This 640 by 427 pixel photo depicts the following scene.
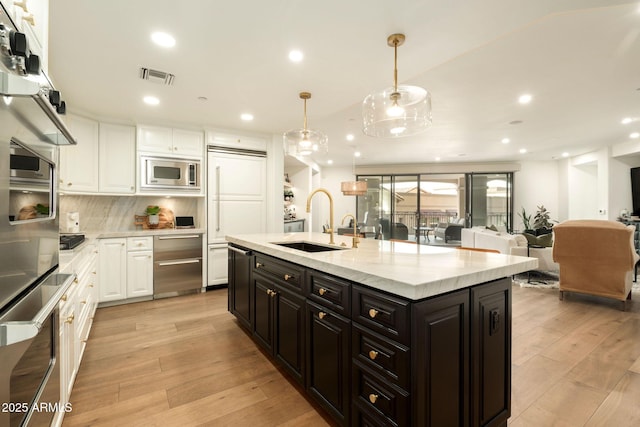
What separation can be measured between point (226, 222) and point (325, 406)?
340 centimetres

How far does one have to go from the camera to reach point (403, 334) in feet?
4.02

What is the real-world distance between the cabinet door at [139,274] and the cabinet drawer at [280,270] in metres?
2.23

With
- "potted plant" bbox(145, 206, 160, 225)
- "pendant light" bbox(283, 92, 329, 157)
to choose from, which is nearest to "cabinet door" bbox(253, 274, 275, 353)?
"pendant light" bbox(283, 92, 329, 157)

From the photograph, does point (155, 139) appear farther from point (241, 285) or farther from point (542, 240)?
point (542, 240)

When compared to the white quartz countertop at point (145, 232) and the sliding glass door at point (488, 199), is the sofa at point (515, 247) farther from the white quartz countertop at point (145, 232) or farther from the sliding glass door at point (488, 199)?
the white quartz countertop at point (145, 232)

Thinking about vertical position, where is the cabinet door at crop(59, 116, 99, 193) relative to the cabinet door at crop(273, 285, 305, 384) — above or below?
above

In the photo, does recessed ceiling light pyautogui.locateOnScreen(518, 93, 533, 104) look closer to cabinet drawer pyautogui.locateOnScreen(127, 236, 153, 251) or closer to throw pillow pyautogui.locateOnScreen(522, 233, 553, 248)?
throw pillow pyautogui.locateOnScreen(522, 233, 553, 248)

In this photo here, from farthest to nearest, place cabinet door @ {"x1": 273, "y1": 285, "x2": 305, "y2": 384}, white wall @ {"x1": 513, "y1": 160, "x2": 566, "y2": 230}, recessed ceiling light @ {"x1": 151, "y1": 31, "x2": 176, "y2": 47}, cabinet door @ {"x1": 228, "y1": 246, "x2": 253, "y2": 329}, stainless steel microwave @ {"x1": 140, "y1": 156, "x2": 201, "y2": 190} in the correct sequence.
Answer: white wall @ {"x1": 513, "y1": 160, "x2": 566, "y2": 230}
stainless steel microwave @ {"x1": 140, "y1": 156, "x2": 201, "y2": 190}
cabinet door @ {"x1": 228, "y1": 246, "x2": 253, "y2": 329}
recessed ceiling light @ {"x1": 151, "y1": 31, "x2": 176, "y2": 47}
cabinet door @ {"x1": 273, "y1": 285, "x2": 305, "y2": 384}

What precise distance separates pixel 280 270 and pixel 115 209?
11.3ft

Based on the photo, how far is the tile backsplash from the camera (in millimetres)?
4062

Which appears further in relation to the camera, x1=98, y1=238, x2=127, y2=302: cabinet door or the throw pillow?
the throw pillow

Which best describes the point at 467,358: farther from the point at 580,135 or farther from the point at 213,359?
the point at 580,135

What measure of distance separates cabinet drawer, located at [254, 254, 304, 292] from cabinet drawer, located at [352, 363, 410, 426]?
658 millimetres

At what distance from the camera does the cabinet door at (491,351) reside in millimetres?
1448
